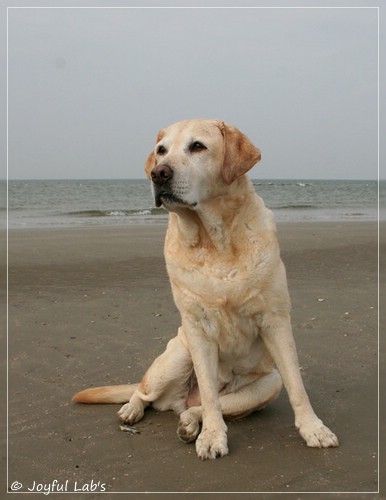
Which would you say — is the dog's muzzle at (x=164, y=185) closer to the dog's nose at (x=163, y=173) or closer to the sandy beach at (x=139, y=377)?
the dog's nose at (x=163, y=173)

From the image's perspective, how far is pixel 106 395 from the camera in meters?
4.16

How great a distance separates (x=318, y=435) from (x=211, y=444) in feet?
1.91

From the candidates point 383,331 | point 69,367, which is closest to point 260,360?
point 69,367

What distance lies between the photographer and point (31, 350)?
5.36m

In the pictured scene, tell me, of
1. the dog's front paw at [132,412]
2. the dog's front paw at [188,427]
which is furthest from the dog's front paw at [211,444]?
the dog's front paw at [132,412]

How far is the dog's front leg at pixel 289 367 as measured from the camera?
3508 millimetres

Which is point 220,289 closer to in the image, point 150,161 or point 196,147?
point 196,147

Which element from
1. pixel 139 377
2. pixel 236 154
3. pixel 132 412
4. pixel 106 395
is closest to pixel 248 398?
pixel 132 412

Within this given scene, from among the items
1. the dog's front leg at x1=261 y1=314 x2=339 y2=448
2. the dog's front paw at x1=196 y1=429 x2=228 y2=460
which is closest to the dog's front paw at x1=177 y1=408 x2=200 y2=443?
the dog's front paw at x1=196 y1=429 x2=228 y2=460

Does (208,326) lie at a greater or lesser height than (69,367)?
greater

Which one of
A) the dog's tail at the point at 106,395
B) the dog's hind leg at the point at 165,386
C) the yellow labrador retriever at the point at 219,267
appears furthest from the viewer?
the dog's tail at the point at 106,395

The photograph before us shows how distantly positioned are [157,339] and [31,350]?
3.53ft

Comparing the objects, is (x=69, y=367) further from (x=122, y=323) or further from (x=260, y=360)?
(x=260, y=360)

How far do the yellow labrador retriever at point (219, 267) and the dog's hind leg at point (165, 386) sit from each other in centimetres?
25
